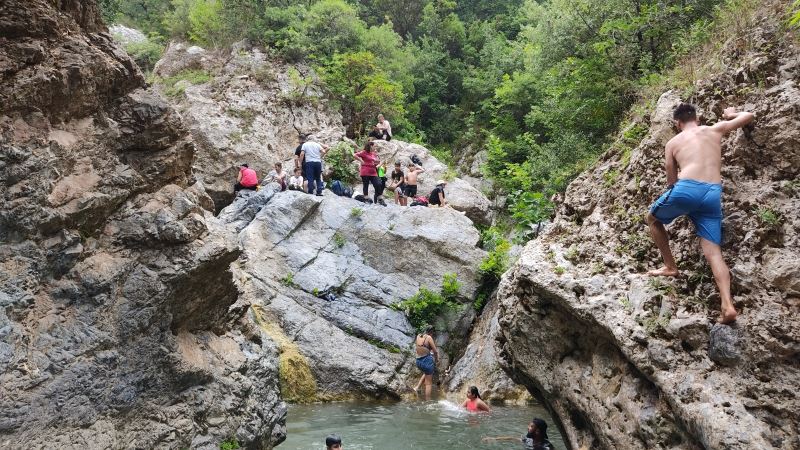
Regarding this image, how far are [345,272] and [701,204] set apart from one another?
11680mm

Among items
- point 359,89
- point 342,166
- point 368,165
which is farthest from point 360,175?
point 359,89

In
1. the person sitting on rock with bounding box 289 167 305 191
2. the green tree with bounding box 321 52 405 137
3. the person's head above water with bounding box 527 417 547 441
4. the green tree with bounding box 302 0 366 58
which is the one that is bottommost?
the person's head above water with bounding box 527 417 547 441

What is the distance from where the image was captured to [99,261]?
20.4 ft

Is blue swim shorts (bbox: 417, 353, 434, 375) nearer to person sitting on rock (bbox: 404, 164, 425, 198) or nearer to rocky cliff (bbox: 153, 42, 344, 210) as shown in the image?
person sitting on rock (bbox: 404, 164, 425, 198)

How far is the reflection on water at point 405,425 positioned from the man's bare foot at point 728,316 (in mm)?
5619

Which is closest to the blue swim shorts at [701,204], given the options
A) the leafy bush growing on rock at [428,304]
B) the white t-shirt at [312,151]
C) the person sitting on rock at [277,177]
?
the leafy bush growing on rock at [428,304]

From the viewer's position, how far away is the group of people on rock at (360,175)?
1780cm

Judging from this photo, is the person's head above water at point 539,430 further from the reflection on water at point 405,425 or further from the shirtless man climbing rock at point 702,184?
the shirtless man climbing rock at point 702,184

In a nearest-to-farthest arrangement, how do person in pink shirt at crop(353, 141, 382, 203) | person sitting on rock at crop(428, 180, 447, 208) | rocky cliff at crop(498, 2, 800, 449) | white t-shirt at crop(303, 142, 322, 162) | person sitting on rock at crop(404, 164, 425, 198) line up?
rocky cliff at crop(498, 2, 800, 449)
white t-shirt at crop(303, 142, 322, 162)
person in pink shirt at crop(353, 141, 382, 203)
person sitting on rock at crop(428, 180, 447, 208)
person sitting on rock at crop(404, 164, 425, 198)

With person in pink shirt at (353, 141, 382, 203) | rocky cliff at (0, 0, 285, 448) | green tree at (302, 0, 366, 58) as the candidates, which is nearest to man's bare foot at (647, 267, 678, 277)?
rocky cliff at (0, 0, 285, 448)

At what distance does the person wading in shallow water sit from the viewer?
1420cm

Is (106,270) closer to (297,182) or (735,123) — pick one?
(735,123)

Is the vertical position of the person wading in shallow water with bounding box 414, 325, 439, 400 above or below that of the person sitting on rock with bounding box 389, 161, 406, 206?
below

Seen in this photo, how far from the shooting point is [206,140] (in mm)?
20766
